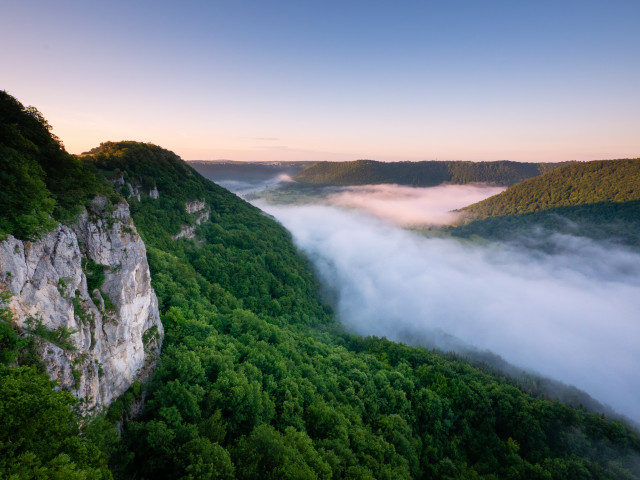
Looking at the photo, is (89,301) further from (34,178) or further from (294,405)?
(294,405)

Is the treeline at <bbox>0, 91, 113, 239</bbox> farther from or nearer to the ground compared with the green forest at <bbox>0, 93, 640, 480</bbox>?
farther from the ground

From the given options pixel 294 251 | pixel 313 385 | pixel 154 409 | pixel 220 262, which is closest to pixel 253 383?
pixel 154 409

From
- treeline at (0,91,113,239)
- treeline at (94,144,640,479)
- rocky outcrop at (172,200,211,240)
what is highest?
treeline at (0,91,113,239)

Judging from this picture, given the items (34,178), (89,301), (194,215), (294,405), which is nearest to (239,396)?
(294,405)

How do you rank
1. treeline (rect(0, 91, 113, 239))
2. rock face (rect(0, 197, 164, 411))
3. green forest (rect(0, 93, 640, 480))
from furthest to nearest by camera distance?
treeline (rect(0, 91, 113, 239))
rock face (rect(0, 197, 164, 411))
green forest (rect(0, 93, 640, 480))

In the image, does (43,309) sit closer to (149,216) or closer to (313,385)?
(313,385)

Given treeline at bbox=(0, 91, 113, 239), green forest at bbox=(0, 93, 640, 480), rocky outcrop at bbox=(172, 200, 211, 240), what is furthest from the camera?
rocky outcrop at bbox=(172, 200, 211, 240)

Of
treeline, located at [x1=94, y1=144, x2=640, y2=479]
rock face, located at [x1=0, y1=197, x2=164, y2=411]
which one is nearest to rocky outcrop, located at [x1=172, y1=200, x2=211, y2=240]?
treeline, located at [x1=94, y1=144, x2=640, y2=479]

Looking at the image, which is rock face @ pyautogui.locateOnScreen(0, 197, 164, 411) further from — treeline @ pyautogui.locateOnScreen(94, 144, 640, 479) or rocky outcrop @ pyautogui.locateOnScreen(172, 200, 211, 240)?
rocky outcrop @ pyautogui.locateOnScreen(172, 200, 211, 240)
